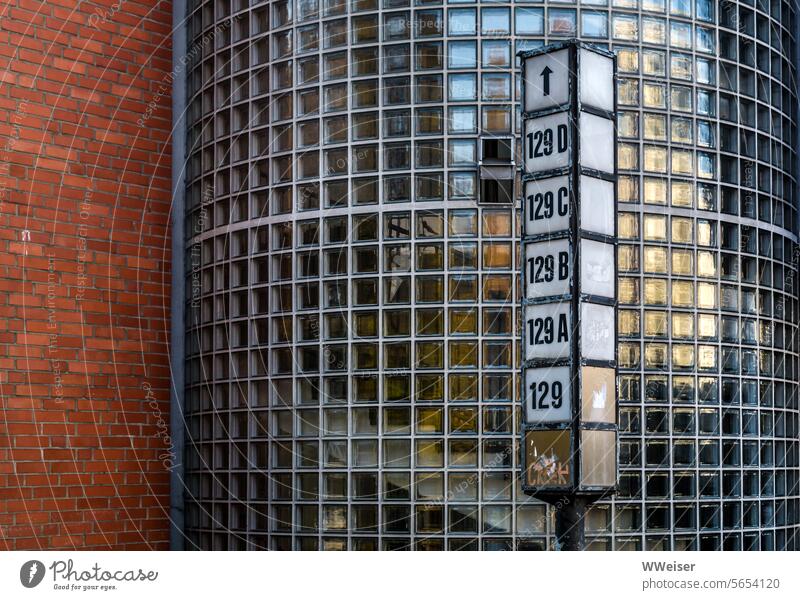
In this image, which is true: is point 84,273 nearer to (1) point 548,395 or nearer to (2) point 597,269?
(1) point 548,395

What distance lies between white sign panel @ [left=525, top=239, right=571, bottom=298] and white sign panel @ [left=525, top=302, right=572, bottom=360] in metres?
0.09

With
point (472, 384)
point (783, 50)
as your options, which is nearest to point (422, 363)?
point (472, 384)

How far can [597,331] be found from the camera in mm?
7199

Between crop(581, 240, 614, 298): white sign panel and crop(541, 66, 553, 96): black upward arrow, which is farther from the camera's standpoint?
crop(541, 66, 553, 96): black upward arrow

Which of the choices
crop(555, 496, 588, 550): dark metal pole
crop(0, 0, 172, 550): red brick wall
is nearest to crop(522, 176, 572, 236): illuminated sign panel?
crop(555, 496, 588, 550): dark metal pole

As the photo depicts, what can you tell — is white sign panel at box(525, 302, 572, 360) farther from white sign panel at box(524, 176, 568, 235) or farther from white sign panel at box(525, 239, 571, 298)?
white sign panel at box(524, 176, 568, 235)

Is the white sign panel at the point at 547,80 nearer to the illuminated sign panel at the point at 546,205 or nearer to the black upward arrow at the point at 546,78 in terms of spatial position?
the black upward arrow at the point at 546,78

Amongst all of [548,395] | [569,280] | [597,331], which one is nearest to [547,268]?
[569,280]

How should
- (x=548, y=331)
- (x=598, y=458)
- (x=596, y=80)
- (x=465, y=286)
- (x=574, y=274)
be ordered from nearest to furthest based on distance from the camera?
(x=598, y=458) → (x=574, y=274) → (x=548, y=331) → (x=596, y=80) → (x=465, y=286)

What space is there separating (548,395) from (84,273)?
469cm

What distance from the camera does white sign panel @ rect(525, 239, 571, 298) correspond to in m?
7.19

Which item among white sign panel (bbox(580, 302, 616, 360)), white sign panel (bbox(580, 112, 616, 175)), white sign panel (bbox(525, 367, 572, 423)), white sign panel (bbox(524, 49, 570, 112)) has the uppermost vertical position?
white sign panel (bbox(524, 49, 570, 112))

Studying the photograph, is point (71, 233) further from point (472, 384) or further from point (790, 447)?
point (790, 447)

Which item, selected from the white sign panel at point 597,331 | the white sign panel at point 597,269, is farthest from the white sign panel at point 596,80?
the white sign panel at point 597,331
